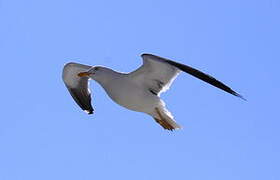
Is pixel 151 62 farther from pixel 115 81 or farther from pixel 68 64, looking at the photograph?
pixel 68 64

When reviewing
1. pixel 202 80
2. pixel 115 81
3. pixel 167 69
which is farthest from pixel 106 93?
pixel 202 80

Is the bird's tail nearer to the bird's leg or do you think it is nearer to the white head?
the bird's leg

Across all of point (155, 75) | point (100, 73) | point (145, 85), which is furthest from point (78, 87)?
point (155, 75)

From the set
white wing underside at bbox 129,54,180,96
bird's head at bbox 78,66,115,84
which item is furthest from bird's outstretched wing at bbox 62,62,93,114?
white wing underside at bbox 129,54,180,96

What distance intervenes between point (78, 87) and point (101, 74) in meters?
2.60

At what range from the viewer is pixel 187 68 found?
41.7ft

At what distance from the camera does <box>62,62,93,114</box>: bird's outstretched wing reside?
53.7 feet

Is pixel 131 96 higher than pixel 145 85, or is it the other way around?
pixel 145 85

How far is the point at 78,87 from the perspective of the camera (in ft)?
54.4

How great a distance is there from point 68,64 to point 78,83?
24.0 inches

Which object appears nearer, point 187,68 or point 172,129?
point 187,68

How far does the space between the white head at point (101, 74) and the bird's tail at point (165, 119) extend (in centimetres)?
104

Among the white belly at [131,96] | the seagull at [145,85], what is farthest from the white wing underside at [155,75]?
the white belly at [131,96]

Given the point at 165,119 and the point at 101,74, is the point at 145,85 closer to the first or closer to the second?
the point at 165,119
